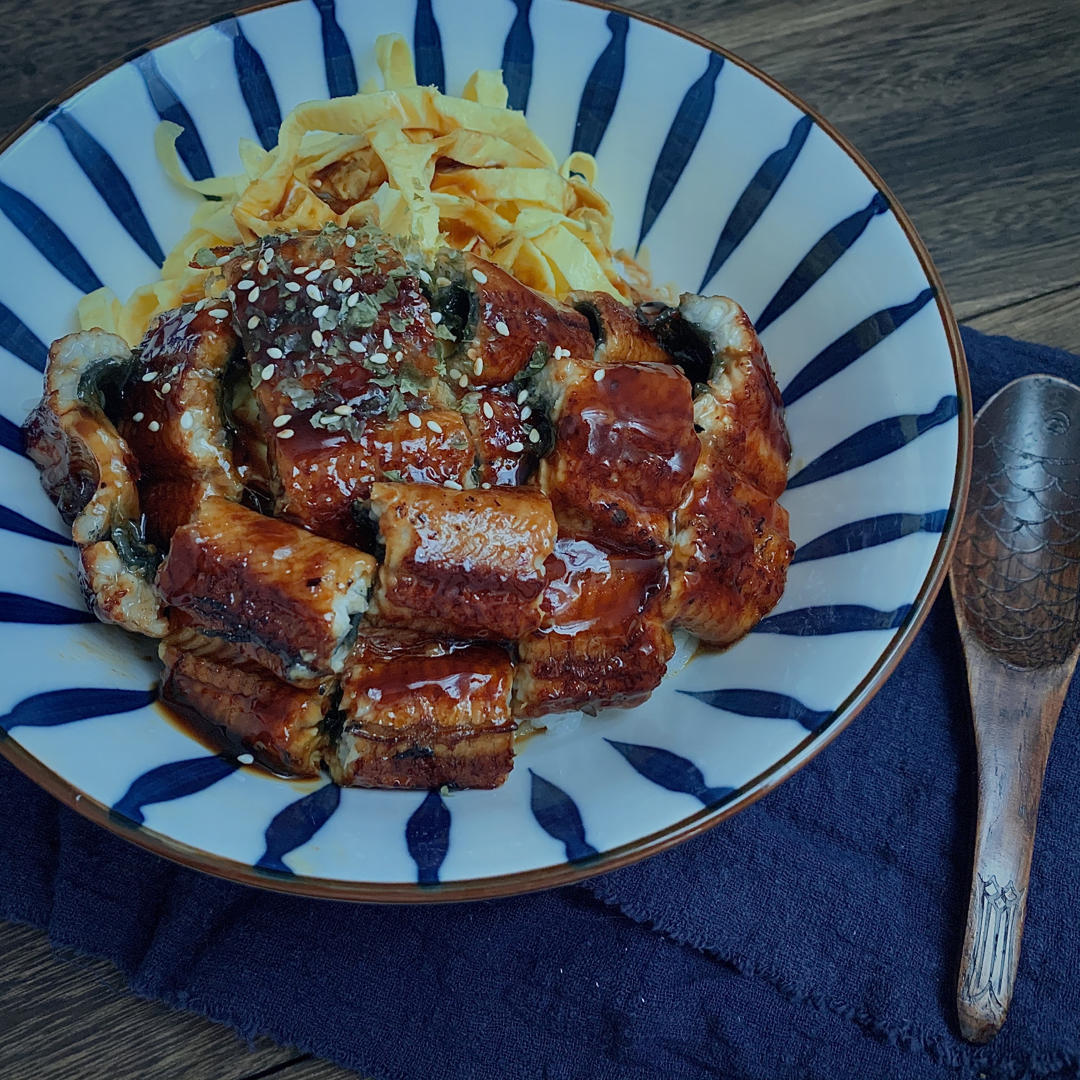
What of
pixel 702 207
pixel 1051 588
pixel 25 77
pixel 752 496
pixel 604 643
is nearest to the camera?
pixel 604 643

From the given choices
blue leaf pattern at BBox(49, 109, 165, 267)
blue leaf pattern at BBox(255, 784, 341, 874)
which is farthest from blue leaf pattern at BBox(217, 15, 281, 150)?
blue leaf pattern at BBox(255, 784, 341, 874)

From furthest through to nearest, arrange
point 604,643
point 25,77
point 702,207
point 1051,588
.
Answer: point 25,77 → point 702,207 → point 1051,588 → point 604,643

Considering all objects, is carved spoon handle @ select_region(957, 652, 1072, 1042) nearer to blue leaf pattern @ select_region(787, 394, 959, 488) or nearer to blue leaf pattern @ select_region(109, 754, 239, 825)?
blue leaf pattern @ select_region(787, 394, 959, 488)

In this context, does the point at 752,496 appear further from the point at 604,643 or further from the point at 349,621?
the point at 349,621

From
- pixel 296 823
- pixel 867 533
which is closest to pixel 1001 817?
pixel 867 533

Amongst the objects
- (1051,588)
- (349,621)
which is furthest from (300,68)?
(1051,588)

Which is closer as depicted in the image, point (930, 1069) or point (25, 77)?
point (930, 1069)
